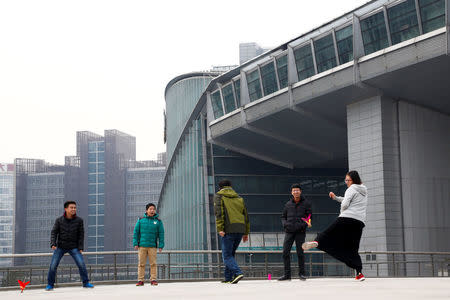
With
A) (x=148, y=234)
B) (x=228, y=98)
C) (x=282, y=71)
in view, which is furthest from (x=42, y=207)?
(x=148, y=234)

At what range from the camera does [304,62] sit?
31.3 meters

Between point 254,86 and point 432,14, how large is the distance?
1176 cm

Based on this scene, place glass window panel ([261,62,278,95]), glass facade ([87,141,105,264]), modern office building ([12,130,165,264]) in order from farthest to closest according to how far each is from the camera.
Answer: glass facade ([87,141,105,264])
modern office building ([12,130,165,264])
glass window panel ([261,62,278,95])

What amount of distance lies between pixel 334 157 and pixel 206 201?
8.20 metres

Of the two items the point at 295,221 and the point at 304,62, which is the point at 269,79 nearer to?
the point at 304,62

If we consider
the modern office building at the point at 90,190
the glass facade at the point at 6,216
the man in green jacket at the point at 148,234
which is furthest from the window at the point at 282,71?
the glass facade at the point at 6,216

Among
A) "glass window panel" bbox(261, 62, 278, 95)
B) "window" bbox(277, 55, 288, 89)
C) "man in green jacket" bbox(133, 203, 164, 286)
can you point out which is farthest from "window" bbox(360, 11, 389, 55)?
"man in green jacket" bbox(133, 203, 164, 286)

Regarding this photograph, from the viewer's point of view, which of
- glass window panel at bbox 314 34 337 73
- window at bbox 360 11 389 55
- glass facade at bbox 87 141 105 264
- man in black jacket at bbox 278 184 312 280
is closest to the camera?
man in black jacket at bbox 278 184 312 280

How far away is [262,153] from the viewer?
42719 millimetres

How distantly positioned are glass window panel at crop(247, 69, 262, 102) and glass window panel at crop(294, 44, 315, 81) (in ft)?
11.1

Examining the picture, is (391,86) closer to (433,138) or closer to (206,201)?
(433,138)

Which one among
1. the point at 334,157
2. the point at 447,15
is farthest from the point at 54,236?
the point at 334,157

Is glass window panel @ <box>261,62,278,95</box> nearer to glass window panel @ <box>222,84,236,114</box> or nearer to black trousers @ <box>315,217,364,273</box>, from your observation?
glass window panel @ <box>222,84,236,114</box>

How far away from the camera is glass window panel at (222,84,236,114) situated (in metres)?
37.7
